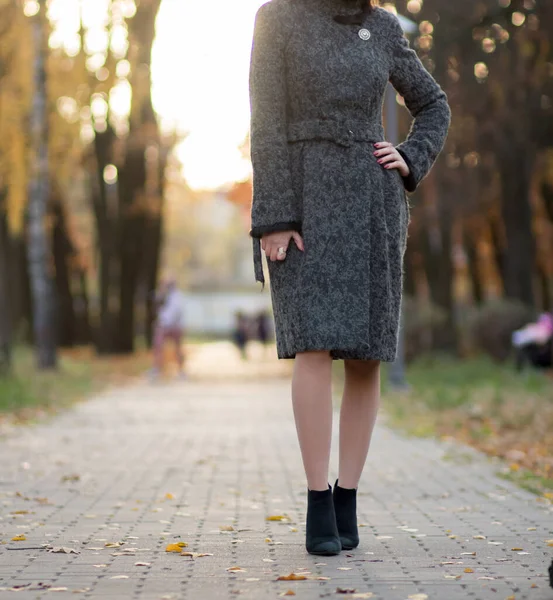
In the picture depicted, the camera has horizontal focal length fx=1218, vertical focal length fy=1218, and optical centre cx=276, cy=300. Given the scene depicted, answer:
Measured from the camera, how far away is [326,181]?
4477mm

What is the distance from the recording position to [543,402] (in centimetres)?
1170

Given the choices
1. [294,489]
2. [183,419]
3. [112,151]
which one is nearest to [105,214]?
[112,151]

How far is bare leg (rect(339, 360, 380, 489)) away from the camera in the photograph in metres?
4.69

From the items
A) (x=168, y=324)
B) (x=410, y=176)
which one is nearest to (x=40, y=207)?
(x=168, y=324)

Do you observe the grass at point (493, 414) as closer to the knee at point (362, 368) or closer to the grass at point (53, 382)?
the knee at point (362, 368)

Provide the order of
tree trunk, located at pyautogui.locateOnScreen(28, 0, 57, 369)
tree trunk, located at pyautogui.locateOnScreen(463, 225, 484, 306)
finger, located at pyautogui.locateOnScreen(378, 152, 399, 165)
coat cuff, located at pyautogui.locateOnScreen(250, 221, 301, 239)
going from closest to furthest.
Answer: coat cuff, located at pyautogui.locateOnScreen(250, 221, 301, 239) → finger, located at pyautogui.locateOnScreen(378, 152, 399, 165) → tree trunk, located at pyautogui.locateOnScreen(28, 0, 57, 369) → tree trunk, located at pyautogui.locateOnScreen(463, 225, 484, 306)

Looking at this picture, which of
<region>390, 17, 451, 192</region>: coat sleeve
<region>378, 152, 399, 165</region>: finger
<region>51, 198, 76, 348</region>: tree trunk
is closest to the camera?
<region>378, 152, 399, 165</region>: finger

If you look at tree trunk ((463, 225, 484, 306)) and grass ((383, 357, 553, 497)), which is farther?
tree trunk ((463, 225, 484, 306))

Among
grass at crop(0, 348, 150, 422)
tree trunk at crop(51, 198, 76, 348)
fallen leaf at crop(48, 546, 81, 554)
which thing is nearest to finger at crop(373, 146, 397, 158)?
fallen leaf at crop(48, 546, 81, 554)

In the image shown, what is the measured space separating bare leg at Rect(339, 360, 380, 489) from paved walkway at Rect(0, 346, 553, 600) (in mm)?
313

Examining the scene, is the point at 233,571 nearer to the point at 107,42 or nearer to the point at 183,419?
the point at 183,419

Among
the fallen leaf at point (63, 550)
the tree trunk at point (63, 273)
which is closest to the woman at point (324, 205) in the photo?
the fallen leaf at point (63, 550)

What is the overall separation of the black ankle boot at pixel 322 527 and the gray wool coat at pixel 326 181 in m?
0.53

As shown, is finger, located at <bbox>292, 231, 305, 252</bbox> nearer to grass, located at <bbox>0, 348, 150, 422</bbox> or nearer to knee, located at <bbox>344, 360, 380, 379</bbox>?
knee, located at <bbox>344, 360, 380, 379</bbox>
